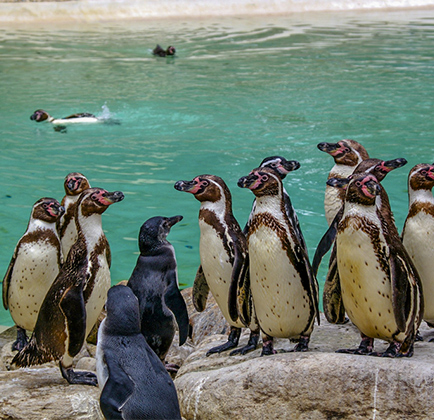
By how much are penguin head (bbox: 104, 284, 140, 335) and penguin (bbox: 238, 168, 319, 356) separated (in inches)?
30.7

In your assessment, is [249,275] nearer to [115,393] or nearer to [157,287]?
[157,287]

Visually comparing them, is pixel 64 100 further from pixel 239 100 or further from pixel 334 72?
pixel 334 72

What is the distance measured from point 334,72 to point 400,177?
6.48 m

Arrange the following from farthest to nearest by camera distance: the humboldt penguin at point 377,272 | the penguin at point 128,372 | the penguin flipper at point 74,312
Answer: the penguin flipper at point 74,312
the humboldt penguin at point 377,272
the penguin at point 128,372

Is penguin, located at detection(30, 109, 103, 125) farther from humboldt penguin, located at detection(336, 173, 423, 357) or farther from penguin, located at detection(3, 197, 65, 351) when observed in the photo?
humboldt penguin, located at detection(336, 173, 423, 357)

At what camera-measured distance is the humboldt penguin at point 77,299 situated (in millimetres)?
3455

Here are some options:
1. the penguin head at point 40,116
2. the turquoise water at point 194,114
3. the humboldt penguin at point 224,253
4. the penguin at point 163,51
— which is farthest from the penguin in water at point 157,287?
the penguin at point 163,51

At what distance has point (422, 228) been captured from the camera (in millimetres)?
3502

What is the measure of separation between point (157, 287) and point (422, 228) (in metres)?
1.34


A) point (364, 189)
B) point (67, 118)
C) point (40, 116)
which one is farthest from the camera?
point (67, 118)

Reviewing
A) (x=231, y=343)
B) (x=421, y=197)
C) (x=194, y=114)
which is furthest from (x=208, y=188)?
(x=194, y=114)

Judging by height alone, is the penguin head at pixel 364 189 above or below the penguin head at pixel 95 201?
above

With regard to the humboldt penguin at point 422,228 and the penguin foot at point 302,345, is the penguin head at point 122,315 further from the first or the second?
the humboldt penguin at point 422,228

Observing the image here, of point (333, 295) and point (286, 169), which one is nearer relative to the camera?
point (333, 295)
